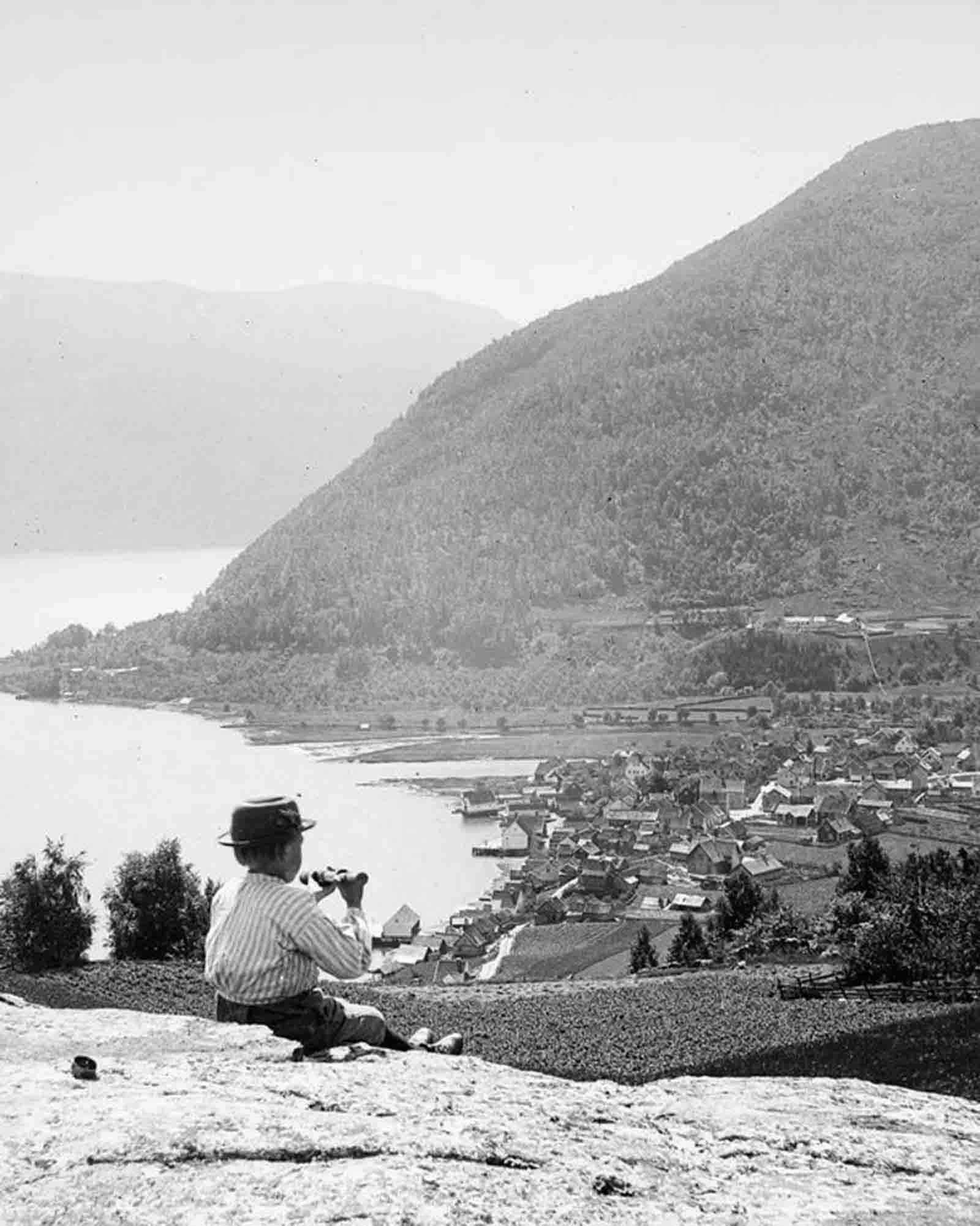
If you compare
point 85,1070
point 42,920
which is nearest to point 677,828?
point 42,920

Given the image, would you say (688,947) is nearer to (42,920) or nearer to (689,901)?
(689,901)

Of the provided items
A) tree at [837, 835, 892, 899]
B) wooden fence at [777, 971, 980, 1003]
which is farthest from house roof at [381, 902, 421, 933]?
wooden fence at [777, 971, 980, 1003]

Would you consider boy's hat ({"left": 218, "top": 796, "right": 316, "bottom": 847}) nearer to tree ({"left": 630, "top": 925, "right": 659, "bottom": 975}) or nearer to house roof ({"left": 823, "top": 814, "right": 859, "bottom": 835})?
tree ({"left": 630, "top": 925, "right": 659, "bottom": 975})

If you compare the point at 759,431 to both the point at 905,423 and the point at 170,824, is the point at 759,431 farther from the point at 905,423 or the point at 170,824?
the point at 170,824

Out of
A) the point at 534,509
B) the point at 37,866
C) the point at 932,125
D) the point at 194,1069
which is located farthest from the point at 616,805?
the point at 932,125

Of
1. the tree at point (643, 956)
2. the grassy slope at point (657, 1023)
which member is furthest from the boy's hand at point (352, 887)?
the tree at point (643, 956)

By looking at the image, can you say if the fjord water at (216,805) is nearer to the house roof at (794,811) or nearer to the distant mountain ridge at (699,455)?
the house roof at (794,811)
